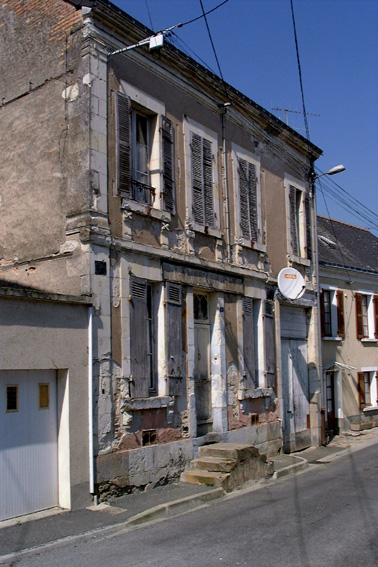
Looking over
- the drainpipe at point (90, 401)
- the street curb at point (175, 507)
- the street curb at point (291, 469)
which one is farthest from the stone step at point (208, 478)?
the drainpipe at point (90, 401)

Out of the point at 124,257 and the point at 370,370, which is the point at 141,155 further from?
the point at 370,370

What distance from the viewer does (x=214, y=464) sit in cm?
1103

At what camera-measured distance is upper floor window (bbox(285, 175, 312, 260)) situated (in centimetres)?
1616

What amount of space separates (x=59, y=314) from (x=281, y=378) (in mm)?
7511

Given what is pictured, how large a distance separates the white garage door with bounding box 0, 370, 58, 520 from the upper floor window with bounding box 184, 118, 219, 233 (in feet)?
15.8

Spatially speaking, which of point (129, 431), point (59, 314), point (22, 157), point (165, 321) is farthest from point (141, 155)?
point (129, 431)

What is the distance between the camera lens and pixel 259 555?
6.78 m

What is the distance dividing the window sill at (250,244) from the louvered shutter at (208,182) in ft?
3.45

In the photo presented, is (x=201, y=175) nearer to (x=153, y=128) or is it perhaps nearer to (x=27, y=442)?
(x=153, y=128)

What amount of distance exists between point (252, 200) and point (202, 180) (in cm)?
216

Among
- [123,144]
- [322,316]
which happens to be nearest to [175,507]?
[123,144]

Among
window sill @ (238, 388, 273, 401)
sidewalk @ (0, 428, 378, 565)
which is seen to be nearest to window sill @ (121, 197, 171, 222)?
window sill @ (238, 388, 273, 401)

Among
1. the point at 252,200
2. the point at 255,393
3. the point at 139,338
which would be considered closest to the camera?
the point at 139,338

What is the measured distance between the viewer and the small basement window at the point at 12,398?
27.7 ft
